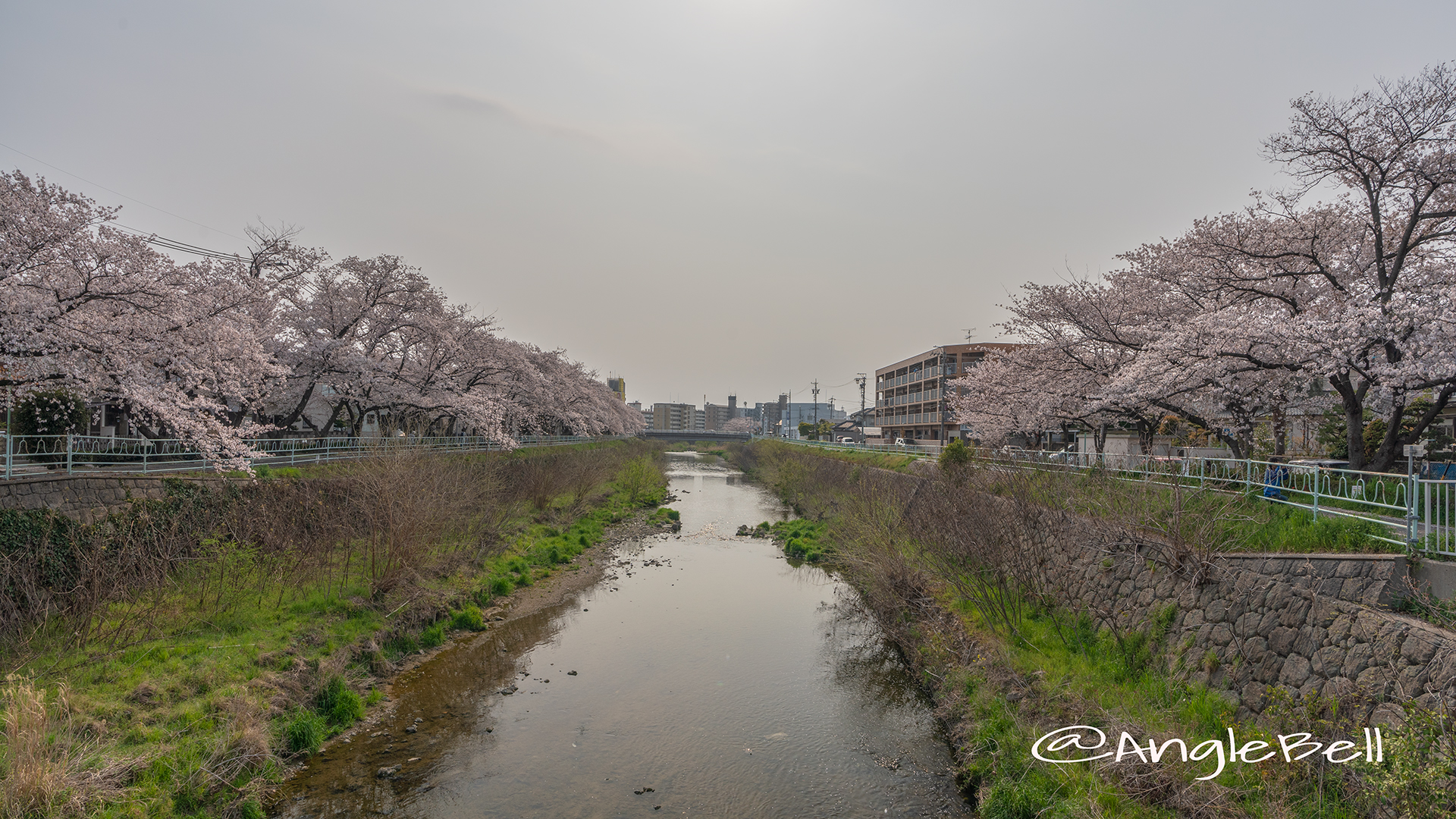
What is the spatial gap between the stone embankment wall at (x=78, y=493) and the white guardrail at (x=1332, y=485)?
19595 mm

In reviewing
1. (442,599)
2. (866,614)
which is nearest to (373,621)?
(442,599)

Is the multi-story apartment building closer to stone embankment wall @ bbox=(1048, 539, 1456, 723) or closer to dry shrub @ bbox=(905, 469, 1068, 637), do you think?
dry shrub @ bbox=(905, 469, 1068, 637)

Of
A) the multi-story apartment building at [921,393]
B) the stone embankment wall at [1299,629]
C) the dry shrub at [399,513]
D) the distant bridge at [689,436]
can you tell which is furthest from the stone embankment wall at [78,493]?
the distant bridge at [689,436]

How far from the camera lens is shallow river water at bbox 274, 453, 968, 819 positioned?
26.3 feet

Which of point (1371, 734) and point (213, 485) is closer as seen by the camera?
point (1371, 734)

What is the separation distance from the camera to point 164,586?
34.3 feet

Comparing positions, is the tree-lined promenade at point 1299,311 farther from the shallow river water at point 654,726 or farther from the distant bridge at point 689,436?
the distant bridge at point 689,436

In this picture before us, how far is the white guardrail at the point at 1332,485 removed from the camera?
7078 mm

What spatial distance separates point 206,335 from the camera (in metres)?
14.2

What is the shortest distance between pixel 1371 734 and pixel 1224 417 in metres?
15.8

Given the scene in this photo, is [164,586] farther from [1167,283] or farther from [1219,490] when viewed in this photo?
[1167,283]

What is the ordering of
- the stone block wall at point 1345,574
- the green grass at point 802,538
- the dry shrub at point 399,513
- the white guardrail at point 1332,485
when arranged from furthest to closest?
the green grass at point 802,538, the dry shrub at point 399,513, the white guardrail at point 1332,485, the stone block wall at point 1345,574

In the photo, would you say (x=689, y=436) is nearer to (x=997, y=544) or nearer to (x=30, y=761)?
(x=997, y=544)

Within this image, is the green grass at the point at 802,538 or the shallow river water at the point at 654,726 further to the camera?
the green grass at the point at 802,538
